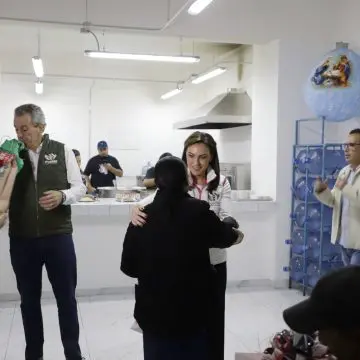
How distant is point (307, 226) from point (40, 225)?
114 inches

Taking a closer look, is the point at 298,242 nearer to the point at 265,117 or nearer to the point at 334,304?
the point at 265,117

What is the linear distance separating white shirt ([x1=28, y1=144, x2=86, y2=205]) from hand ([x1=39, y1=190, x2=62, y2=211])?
2.9 inches

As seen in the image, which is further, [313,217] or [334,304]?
[313,217]

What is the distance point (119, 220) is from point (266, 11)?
2.68 metres

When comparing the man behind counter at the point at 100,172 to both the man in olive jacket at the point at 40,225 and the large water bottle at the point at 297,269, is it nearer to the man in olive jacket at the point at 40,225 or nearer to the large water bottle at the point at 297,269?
the large water bottle at the point at 297,269

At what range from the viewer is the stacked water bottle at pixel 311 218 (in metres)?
4.50

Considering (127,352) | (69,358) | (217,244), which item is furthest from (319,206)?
(217,244)

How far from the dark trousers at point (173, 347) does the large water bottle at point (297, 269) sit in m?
3.18

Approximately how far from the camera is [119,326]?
3.77 m

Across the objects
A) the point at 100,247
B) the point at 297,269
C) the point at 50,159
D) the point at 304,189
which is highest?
the point at 50,159

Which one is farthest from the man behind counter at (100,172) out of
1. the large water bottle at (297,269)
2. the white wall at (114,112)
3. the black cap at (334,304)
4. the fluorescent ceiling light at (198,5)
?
the black cap at (334,304)

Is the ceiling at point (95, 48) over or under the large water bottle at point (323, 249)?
over

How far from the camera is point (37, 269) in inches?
107

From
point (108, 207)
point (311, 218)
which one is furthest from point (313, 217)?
point (108, 207)
